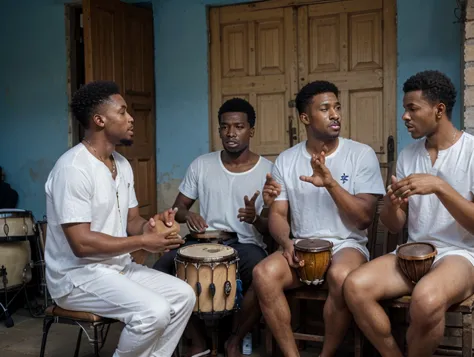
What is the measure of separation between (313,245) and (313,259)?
0.09 metres

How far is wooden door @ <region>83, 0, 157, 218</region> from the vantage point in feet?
19.0

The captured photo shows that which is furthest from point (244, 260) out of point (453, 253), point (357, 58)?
point (357, 58)

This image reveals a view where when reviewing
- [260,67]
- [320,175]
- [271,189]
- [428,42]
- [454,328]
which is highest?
[428,42]

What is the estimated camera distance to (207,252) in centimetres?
388

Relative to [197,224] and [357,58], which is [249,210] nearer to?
[197,224]

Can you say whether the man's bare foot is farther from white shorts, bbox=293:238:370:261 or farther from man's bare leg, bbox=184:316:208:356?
white shorts, bbox=293:238:370:261

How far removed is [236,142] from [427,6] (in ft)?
6.74

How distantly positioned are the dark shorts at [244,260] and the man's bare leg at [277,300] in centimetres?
43

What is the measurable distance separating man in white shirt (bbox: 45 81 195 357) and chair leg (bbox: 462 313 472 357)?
141 cm

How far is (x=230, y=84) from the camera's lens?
6.25 m

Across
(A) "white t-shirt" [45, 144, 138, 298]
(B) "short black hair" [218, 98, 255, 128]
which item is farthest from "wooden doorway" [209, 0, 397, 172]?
(A) "white t-shirt" [45, 144, 138, 298]

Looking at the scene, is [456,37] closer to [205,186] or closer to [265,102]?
[265,102]

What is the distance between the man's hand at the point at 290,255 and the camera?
3.80m

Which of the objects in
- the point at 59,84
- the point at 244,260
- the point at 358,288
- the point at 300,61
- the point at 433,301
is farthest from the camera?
the point at 59,84
